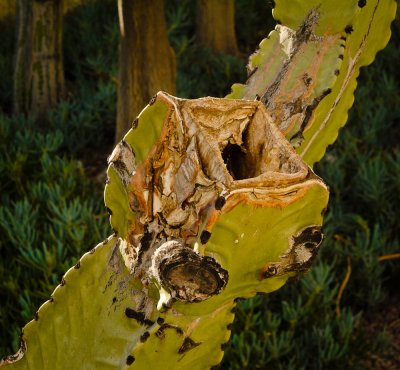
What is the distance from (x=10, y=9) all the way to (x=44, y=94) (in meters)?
1.30

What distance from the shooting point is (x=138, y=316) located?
884 millimetres

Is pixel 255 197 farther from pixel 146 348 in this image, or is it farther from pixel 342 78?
pixel 342 78

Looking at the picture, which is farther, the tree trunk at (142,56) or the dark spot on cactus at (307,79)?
the tree trunk at (142,56)

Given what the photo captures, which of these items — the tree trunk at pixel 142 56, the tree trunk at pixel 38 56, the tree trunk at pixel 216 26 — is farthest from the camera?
the tree trunk at pixel 216 26

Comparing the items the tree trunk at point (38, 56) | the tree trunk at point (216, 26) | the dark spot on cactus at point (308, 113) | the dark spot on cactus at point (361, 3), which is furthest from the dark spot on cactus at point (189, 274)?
the tree trunk at point (216, 26)

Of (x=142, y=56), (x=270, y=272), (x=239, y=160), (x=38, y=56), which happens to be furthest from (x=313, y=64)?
(x=38, y=56)

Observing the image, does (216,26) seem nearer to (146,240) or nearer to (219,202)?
(146,240)

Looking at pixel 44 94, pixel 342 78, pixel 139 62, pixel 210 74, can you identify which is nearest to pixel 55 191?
pixel 139 62

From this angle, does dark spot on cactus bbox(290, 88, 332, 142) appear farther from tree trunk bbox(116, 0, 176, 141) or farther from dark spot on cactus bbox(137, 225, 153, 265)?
tree trunk bbox(116, 0, 176, 141)

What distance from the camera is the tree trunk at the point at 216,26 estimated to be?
4.59 metres

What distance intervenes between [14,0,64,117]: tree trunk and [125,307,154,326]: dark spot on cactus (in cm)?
315

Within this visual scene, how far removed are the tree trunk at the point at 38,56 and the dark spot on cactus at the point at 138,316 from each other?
315 centimetres

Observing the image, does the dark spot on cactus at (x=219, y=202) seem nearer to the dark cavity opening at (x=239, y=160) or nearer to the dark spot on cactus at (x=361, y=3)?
the dark cavity opening at (x=239, y=160)

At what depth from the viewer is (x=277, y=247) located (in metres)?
0.83
